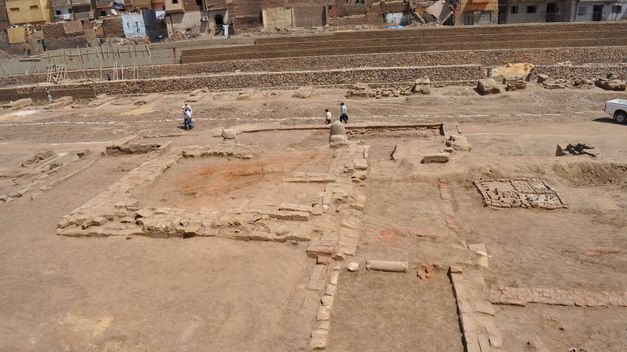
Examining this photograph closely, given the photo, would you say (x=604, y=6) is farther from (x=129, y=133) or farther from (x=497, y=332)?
(x=497, y=332)

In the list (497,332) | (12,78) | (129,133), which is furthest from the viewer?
(12,78)

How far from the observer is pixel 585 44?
2975 centimetres

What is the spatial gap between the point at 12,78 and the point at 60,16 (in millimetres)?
25920

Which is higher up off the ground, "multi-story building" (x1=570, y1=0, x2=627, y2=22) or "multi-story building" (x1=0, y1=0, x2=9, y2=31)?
"multi-story building" (x1=0, y1=0, x2=9, y2=31)

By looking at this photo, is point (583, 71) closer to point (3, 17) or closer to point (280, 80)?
point (280, 80)

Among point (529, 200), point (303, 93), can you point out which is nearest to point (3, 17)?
point (303, 93)

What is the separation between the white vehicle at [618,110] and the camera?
56.7 feet

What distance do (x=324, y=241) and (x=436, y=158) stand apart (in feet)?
18.9

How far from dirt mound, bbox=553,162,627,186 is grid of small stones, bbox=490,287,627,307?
5.62m

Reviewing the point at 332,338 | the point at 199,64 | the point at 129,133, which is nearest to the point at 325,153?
the point at 332,338

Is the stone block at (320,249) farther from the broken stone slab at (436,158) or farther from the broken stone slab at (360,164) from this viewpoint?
the broken stone slab at (436,158)

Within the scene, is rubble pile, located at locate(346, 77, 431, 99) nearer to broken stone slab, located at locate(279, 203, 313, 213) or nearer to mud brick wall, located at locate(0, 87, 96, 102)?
broken stone slab, located at locate(279, 203, 313, 213)

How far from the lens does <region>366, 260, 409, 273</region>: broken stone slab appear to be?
8250 mm

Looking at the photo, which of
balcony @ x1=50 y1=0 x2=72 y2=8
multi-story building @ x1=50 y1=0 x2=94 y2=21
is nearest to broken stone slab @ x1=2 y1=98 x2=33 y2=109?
multi-story building @ x1=50 y1=0 x2=94 y2=21
